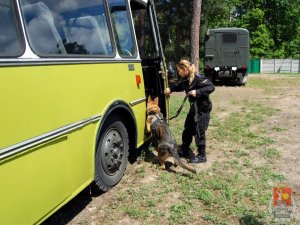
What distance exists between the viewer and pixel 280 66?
33.8 m

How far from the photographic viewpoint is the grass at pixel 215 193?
3.78 metres

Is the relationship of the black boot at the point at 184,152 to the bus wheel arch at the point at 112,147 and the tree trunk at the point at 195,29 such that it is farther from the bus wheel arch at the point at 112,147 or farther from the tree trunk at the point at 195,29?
the tree trunk at the point at 195,29

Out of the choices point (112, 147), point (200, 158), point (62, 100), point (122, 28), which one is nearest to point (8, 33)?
point (62, 100)

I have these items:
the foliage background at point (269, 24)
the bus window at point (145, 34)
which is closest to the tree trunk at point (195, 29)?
the bus window at point (145, 34)

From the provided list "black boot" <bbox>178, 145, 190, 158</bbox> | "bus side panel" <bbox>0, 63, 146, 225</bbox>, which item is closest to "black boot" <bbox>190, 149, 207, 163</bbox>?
"black boot" <bbox>178, 145, 190, 158</bbox>

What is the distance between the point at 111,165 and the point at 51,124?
1.54m

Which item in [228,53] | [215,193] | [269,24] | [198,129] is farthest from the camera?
[269,24]

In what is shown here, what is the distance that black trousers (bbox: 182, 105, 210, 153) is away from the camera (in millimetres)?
5297

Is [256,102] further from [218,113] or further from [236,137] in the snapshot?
[236,137]

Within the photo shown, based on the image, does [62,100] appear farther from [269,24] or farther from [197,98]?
[269,24]

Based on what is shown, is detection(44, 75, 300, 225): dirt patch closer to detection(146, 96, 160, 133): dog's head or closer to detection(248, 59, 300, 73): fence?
detection(146, 96, 160, 133): dog's head

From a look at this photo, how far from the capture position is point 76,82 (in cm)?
337

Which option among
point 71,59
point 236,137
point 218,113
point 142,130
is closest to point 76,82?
point 71,59
